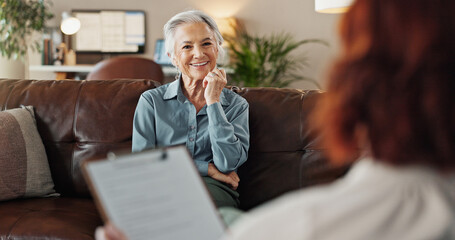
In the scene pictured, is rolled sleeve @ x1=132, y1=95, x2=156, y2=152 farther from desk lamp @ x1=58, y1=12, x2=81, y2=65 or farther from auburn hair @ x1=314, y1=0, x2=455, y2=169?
desk lamp @ x1=58, y1=12, x2=81, y2=65

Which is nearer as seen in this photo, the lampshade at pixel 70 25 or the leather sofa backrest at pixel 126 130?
the leather sofa backrest at pixel 126 130

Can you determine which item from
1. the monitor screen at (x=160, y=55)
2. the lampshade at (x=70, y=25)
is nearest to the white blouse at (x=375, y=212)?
the monitor screen at (x=160, y=55)

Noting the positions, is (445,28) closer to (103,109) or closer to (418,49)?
(418,49)

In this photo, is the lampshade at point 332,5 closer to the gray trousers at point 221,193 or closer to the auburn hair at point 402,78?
the gray trousers at point 221,193

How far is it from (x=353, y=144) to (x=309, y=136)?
1.53 m

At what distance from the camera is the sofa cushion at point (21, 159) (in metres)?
2.13

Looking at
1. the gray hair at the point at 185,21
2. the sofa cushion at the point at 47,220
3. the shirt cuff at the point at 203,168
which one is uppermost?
the gray hair at the point at 185,21

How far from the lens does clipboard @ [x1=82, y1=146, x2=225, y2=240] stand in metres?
0.92

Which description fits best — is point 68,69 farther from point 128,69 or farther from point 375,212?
point 375,212

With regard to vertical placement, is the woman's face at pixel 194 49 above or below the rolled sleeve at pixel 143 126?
above

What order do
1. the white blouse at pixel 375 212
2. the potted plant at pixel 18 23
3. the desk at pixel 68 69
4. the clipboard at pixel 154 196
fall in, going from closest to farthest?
the white blouse at pixel 375 212 < the clipboard at pixel 154 196 < the potted plant at pixel 18 23 < the desk at pixel 68 69

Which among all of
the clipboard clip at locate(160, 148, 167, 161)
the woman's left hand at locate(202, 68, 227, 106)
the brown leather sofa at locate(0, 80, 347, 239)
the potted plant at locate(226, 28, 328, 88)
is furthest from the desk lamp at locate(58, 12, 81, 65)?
the clipboard clip at locate(160, 148, 167, 161)

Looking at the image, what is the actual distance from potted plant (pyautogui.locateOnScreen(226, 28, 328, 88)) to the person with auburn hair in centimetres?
439

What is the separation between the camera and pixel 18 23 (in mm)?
5195
